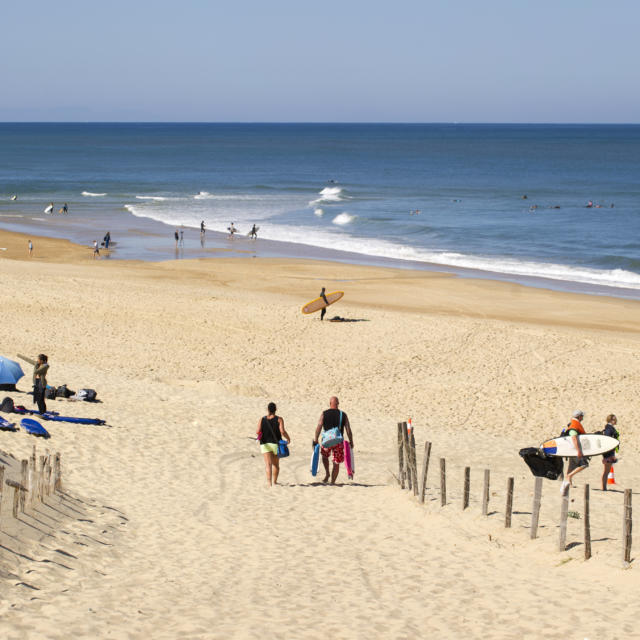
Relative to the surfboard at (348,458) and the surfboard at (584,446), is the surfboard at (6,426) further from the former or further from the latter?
the surfboard at (584,446)

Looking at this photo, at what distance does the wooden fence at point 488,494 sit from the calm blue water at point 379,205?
25424mm

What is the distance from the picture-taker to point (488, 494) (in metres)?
11.1

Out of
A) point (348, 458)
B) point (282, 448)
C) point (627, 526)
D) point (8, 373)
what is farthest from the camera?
point (8, 373)

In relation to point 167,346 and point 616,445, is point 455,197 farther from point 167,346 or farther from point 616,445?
point 616,445

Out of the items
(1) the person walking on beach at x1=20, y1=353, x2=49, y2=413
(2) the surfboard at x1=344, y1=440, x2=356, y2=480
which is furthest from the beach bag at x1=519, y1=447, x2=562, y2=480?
(1) the person walking on beach at x1=20, y1=353, x2=49, y2=413

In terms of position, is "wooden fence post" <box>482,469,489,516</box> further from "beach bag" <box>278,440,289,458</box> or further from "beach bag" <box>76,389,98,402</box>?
"beach bag" <box>76,389,98,402</box>

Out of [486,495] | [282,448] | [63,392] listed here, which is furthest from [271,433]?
[63,392]

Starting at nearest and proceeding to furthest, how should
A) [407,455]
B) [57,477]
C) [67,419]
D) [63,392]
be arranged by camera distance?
[57,477]
[407,455]
[67,419]
[63,392]

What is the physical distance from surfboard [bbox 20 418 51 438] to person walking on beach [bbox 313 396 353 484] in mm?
4613

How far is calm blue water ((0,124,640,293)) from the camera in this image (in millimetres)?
42812

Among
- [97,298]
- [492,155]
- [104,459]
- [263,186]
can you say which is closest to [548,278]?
[97,298]

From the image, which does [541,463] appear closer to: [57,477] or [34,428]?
[57,477]

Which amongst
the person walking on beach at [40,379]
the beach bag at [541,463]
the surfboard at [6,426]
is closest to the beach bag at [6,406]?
the person walking on beach at [40,379]

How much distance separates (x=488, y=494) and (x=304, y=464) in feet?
13.4
